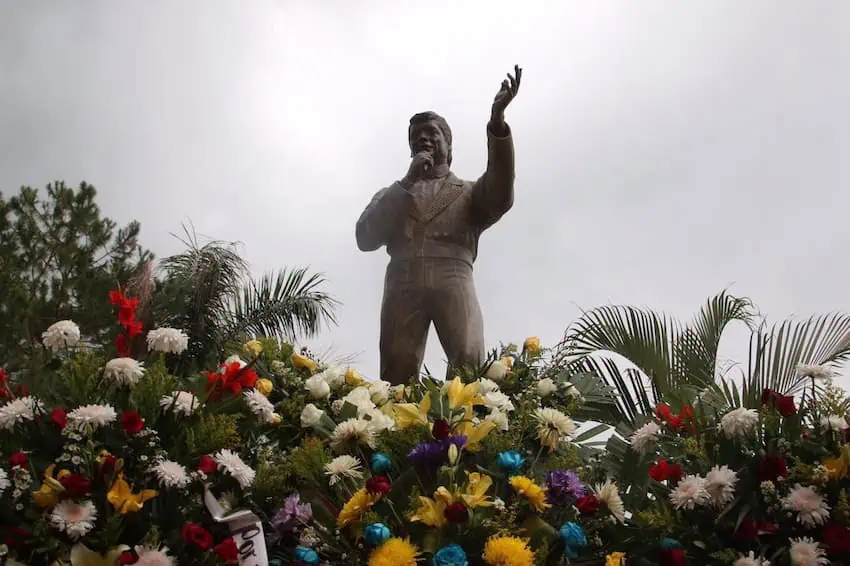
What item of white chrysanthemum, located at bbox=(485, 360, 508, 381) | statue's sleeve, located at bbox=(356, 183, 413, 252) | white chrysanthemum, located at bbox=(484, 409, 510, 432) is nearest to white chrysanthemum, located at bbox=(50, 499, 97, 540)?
white chrysanthemum, located at bbox=(484, 409, 510, 432)

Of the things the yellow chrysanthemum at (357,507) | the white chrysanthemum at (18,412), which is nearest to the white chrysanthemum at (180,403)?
the white chrysanthemum at (18,412)

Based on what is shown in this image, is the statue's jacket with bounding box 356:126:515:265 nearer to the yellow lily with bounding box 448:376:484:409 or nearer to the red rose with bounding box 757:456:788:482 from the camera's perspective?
the yellow lily with bounding box 448:376:484:409

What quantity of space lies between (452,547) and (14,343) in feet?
25.1

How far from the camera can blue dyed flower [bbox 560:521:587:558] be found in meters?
2.58

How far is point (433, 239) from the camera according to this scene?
17.0 feet

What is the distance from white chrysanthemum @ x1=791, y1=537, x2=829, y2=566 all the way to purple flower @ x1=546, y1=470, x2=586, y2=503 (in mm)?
614

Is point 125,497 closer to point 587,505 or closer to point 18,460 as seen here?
point 18,460

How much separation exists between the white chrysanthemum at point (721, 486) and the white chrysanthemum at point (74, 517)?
1752 millimetres

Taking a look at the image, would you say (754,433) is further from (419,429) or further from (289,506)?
(289,506)

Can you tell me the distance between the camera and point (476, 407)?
3482 millimetres

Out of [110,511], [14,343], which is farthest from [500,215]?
[14,343]

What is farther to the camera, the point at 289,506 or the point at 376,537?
the point at 289,506

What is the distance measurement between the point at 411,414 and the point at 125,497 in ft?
3.08

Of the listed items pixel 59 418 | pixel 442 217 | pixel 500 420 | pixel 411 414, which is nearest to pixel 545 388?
pixel 500 420
